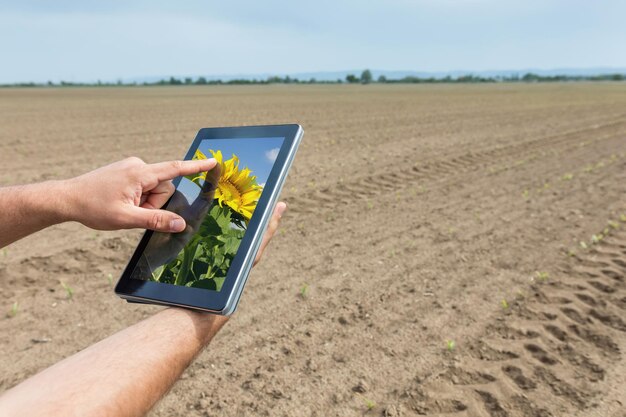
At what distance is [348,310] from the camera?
160 inches

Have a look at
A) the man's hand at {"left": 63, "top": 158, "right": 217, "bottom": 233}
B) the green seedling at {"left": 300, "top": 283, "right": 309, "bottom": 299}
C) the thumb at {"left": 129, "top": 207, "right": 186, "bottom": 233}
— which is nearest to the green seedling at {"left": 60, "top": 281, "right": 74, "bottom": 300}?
the green seedling at {"left": 300, "top": 283, "right": 309, "bottom": 299}

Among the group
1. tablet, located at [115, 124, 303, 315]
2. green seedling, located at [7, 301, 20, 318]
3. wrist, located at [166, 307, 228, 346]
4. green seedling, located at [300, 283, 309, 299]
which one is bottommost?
green seedling, located at [300, 283, 309, 299]

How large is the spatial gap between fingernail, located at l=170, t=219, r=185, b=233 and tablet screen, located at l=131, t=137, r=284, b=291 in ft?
0.15

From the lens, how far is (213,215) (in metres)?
1.75

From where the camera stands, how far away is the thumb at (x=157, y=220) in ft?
5.55

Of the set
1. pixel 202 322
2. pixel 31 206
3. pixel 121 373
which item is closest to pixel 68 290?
pixel 31 206

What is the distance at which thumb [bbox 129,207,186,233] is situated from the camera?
1690 millimetres

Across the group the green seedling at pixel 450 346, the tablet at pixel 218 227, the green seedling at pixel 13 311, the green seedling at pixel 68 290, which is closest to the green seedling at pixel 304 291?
the green seedling at pixel 450 346

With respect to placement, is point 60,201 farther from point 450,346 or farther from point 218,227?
point 450,346

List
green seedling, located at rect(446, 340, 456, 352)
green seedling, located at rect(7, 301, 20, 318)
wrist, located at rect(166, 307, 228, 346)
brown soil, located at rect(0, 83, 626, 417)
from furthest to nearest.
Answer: green seedling, located at rect(7, 301, 20, 318), green seedling, located at rect(446, 340, 456, 352), brown soil, located at rect(0, 83, 626, 417), wrist, located at rect(166, 307, 228, 346)

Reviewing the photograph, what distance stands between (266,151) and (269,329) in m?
2.31

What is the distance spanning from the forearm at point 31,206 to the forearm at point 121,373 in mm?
571

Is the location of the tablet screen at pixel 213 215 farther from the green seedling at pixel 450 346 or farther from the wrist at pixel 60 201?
the green seedling at pixel 450 346

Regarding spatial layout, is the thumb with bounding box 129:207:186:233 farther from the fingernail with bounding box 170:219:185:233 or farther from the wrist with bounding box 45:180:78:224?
the wrist with bounding box 45:180:78:224
